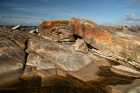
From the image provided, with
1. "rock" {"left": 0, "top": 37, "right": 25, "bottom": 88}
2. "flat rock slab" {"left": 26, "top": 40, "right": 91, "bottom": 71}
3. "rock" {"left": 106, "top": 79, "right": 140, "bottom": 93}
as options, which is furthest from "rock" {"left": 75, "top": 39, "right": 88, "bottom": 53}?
"rock" {"left": 0, "top": 37, "right": 25, "bottom": 88}

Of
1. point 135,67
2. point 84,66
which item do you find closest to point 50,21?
point 84,66

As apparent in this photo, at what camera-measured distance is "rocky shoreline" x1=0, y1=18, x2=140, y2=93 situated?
7.60 m

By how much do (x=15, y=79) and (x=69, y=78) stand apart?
14.9 ft

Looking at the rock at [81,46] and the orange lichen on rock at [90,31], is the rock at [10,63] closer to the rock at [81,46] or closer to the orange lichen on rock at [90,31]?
the rock at [81,46]

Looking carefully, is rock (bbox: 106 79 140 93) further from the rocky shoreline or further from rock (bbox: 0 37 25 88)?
rock (bbox: 0 37 25 88)

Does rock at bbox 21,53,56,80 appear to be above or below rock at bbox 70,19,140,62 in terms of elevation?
below

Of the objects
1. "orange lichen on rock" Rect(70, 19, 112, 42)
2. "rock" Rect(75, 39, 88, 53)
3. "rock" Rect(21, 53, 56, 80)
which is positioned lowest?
"rock" Rect(21, 53, 56, 80)

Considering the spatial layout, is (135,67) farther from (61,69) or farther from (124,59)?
(61,69)

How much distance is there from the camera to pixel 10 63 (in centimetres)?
878

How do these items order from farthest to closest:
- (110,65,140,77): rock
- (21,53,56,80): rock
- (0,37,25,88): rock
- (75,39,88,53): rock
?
(75,39,88,53): rock < (110,65,140,77): rock < (21,53,56,80): rock < (0,37,25,88): rock

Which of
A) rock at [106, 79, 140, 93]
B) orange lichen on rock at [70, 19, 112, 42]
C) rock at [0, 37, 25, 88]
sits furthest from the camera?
orange lichen on rock at [70, 19, 112, 42]

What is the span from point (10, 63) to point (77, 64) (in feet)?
21.8

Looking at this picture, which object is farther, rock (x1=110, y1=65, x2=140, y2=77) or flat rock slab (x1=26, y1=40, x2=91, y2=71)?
flat rock slab (x1=26, y1=40, x2=91, y2=71)

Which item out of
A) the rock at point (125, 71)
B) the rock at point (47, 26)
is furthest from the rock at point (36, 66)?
the rock at point (47, 26)
